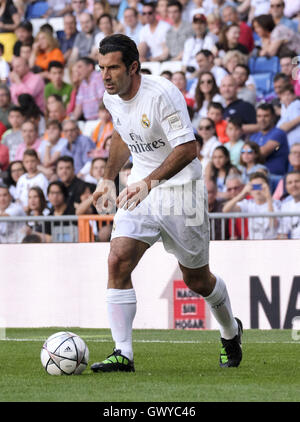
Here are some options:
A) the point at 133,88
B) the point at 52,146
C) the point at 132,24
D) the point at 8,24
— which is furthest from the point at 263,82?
the point at 133,88

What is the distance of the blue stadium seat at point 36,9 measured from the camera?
68.0 feet

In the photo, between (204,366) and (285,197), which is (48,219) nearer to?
(285,197)

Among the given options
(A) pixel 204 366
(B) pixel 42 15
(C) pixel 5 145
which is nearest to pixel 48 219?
(C) pixel 5 145

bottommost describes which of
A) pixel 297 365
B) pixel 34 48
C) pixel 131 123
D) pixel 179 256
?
pixel 297 365

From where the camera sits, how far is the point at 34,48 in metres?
19.8

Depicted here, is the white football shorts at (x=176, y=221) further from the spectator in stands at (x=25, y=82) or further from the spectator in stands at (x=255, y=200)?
the spectator in stands at (x=25, y=82)

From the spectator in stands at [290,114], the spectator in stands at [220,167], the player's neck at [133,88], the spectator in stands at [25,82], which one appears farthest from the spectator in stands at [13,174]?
the player's neck at [133,88]

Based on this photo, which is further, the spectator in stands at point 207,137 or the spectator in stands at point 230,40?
the spectator in stands at point 230,40

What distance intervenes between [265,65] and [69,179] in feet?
11.9

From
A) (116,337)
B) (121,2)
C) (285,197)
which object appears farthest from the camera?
(121,2)

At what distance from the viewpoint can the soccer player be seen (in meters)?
7.48

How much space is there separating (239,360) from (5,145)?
10823 mm

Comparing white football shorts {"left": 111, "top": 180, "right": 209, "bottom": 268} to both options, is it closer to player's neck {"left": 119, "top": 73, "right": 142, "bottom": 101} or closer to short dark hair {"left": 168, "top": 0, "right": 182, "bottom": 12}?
player's neck {"left": 119, "top": 73, "right": 142, "bottom": 101}

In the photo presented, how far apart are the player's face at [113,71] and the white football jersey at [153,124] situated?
21 centimetres
